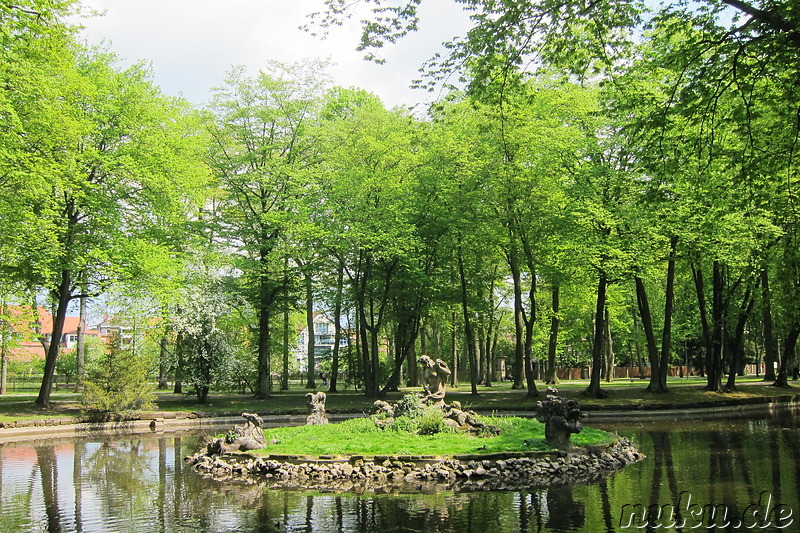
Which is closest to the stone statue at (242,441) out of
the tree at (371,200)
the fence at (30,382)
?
the tree at (371,200)

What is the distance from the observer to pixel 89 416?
26.3m

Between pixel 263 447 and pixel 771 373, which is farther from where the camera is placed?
pixel 771 373

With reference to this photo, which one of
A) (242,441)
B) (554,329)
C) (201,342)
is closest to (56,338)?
(201,342)

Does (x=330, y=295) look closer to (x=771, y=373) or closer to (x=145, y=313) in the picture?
(x=145, y=313)

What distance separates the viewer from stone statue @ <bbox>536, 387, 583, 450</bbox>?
1527cm

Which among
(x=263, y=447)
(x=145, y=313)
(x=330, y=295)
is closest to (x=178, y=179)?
(x=145, y=313)

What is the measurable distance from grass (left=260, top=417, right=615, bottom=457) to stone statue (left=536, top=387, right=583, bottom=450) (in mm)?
302

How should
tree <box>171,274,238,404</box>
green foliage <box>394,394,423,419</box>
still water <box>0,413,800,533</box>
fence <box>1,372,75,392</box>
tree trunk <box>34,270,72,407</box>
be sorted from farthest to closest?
fence <box>1,372,75,392</box> < tree <box>171,274,238,404</box> < tree trunk <box>34,270,72,407</box> < green foliage <box>394,394,423,419</box> < still water <box>0,413,800,533</box>

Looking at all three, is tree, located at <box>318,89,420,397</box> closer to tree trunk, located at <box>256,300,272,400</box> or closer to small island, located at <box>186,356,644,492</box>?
tree trunk, located at <box>256,300,272,400</box>

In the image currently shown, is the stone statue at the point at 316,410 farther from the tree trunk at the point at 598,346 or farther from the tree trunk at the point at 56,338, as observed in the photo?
the tree trunk at the point at 598,346

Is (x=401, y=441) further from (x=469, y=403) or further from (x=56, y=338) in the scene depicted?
(x=56, y=338)

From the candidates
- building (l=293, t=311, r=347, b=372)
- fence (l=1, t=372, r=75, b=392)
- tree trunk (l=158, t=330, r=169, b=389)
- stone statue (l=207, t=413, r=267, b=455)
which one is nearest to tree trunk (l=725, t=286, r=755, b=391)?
building (l=293, t=311, r=347, b=372)

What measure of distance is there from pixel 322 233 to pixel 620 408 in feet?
53.0

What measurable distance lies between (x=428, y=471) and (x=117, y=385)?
58.4 feet
